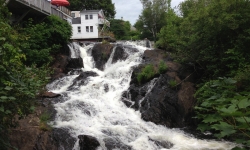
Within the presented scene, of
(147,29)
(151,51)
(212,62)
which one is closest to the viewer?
(212,62)

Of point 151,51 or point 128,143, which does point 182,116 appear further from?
point 151,51

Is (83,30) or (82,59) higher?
(83,30)

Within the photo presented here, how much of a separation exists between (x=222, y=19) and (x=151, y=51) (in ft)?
19.9

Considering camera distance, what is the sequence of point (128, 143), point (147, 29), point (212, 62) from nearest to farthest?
1. point (128, 143)
2. point (212, 62)
3. point (147, 29)

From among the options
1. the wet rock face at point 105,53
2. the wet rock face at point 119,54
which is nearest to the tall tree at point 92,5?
the wet rock face at point 105,53

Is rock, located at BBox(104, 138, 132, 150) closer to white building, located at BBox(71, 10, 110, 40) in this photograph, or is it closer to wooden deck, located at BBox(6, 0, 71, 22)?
wooden deck, located at BBox(6, 0, 71, 22)

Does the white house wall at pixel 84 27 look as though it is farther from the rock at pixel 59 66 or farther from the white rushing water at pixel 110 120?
the white rushing water at pixel 110 120

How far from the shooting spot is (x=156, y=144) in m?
8.26

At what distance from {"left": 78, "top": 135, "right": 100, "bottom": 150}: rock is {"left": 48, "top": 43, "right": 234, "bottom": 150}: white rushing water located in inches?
6.5

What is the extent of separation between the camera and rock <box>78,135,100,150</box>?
7.58 meters

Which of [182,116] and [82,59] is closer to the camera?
[182,116]

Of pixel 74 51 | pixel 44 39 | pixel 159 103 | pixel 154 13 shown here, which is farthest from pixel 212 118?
pixel 154 13

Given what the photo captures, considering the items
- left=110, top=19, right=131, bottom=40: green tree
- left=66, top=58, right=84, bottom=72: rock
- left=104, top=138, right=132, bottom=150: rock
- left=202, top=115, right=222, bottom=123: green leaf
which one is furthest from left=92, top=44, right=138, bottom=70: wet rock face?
left=110, top=19, right=131, bottom=40: green tree

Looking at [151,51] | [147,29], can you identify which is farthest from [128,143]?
[147,29]
